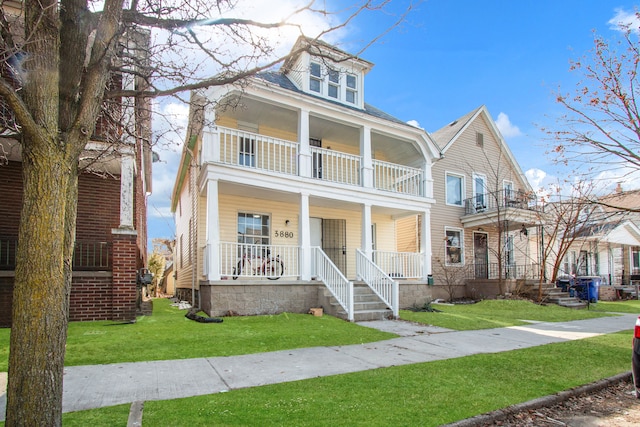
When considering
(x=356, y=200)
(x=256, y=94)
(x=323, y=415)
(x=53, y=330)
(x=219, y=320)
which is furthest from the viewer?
(x=356, y=200)

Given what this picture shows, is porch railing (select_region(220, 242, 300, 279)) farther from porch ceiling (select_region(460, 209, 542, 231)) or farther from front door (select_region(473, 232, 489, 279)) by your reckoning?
front door (select_region(473, 232, 489, 279))

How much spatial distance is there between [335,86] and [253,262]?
6608 millimetres

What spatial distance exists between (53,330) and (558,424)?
14.1ft

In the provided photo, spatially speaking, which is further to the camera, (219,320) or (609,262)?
(609,262)

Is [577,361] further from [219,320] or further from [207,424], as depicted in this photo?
[219,320]

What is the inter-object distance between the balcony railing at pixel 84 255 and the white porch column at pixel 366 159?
7361 millimetres

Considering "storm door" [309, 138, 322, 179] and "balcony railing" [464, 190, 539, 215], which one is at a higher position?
"storm door" [309, 138, 322, 179]

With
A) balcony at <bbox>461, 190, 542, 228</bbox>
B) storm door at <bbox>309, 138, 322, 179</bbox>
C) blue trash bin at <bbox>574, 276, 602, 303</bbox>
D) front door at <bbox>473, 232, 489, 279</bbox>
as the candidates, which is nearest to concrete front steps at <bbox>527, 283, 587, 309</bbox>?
blue trash bin at <bbox>574, 276, 602, 303</bbox>

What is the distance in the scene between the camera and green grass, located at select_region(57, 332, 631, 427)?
3.47 meters

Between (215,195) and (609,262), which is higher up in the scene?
(215,195)

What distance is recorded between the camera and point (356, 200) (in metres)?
12.5

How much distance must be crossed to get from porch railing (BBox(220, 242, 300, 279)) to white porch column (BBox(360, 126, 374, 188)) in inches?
123

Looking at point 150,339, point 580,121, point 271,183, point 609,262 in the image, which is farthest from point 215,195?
point 609,262

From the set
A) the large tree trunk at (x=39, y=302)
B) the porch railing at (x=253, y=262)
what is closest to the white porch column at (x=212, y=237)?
the porch railing at (x=253, y=262)
